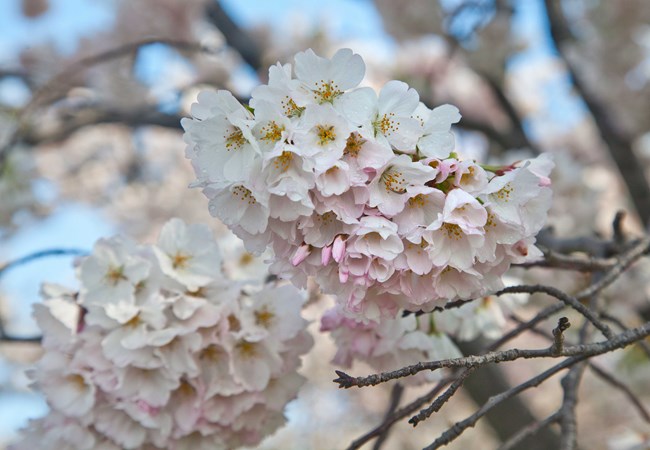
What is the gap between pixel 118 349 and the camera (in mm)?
1192

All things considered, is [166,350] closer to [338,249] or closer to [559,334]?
[338,249]

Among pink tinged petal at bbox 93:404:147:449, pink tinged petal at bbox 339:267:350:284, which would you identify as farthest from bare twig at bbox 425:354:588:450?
pink tinged petal at bbox 93:404:147:449

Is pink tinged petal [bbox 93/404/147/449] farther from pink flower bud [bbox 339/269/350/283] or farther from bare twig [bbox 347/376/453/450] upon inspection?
pink flower bud [bbox 339/269/350/283]

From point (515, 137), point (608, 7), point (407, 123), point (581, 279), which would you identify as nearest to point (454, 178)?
point (407, 123)

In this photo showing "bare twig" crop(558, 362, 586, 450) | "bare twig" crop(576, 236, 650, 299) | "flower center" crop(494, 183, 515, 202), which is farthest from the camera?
"bare twig" crop(576, 236, 650, 299)

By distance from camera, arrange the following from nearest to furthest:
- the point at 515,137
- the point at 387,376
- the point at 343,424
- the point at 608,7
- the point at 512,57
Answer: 1. the point at 387,376
2. the point at 515,137
3. the point at 608,7
4. the point at 512,57
5. the point at 343,424

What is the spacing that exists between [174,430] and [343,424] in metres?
6.47

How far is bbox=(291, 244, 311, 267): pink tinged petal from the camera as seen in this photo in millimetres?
859

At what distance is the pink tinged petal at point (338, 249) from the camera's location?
831 millimetres

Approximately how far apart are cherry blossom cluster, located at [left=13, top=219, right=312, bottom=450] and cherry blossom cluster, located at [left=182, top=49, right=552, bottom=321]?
36 cm

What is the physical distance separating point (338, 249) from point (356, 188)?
0.07m

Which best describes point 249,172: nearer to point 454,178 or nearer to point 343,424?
point 454,178

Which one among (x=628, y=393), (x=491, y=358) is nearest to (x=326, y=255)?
(x=491, y=358)

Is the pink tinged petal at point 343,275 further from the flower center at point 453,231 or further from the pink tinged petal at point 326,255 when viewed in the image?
the flower center at point 453,231
